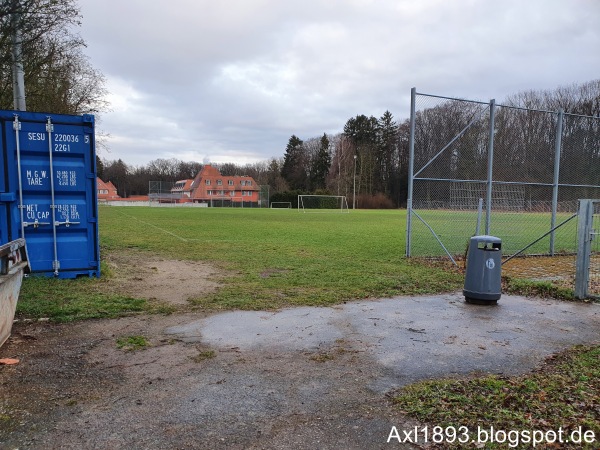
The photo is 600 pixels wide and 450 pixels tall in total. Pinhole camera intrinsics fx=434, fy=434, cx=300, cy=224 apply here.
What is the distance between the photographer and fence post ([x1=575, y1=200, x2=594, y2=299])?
7.28 metres

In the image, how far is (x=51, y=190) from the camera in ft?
26.2

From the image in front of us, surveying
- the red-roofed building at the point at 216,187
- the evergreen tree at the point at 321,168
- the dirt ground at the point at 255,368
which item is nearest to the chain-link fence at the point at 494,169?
the dirt ground at the point at 255,368

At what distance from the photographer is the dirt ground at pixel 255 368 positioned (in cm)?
302

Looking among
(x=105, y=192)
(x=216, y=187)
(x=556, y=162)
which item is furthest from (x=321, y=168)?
(x=556, y=162)

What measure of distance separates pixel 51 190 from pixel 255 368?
19.6 feet

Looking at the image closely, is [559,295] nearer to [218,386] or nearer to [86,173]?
[218,386]

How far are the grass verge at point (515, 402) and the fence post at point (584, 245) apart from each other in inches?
150

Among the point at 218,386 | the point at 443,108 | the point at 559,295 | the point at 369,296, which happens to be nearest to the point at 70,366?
the point at 218,386

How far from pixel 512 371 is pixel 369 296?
136 inches

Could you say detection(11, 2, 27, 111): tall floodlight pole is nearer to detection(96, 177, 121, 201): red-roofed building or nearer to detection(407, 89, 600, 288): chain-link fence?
detection(407, 89, 600, 288): chain-link fence

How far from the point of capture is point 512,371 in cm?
418

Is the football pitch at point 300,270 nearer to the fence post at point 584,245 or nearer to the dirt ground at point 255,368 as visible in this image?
the dirt ground at point 255,368

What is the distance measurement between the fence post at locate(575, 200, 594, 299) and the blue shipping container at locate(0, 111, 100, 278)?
28.9 feet

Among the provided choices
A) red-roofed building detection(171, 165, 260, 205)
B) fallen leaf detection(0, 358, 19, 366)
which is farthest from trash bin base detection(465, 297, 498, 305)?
Result: red-roofed building detection(171, 165, 260, 205)
